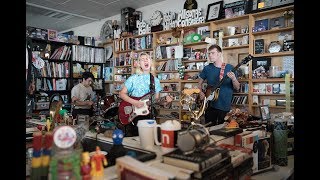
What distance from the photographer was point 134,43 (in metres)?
5.75

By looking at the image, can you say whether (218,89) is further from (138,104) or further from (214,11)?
(214,11)

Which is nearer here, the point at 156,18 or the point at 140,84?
the point at 140,84

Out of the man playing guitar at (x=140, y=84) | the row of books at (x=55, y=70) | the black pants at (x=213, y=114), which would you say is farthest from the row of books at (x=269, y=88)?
the row of books at (x=55, y=70)

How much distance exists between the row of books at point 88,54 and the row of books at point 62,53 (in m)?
0.12

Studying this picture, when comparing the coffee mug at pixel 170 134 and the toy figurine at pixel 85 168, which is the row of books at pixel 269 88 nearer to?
the coffee mug at pixel 170 134

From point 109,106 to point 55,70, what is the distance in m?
2.66

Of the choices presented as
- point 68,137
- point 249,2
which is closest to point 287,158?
point 68,137

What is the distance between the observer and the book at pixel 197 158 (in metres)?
0.90

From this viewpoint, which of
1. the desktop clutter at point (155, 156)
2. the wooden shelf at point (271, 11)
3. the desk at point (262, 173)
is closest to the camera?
the desktop clutter at point (155, 156)

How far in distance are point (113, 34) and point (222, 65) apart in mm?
Result: 3881

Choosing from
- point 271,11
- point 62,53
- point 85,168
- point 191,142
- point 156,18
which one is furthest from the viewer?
point 62,53

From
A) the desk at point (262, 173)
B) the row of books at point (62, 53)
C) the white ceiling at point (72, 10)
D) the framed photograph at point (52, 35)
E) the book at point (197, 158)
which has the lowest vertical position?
the desk at point (262, 173)

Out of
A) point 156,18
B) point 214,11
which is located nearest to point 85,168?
point 214,11
